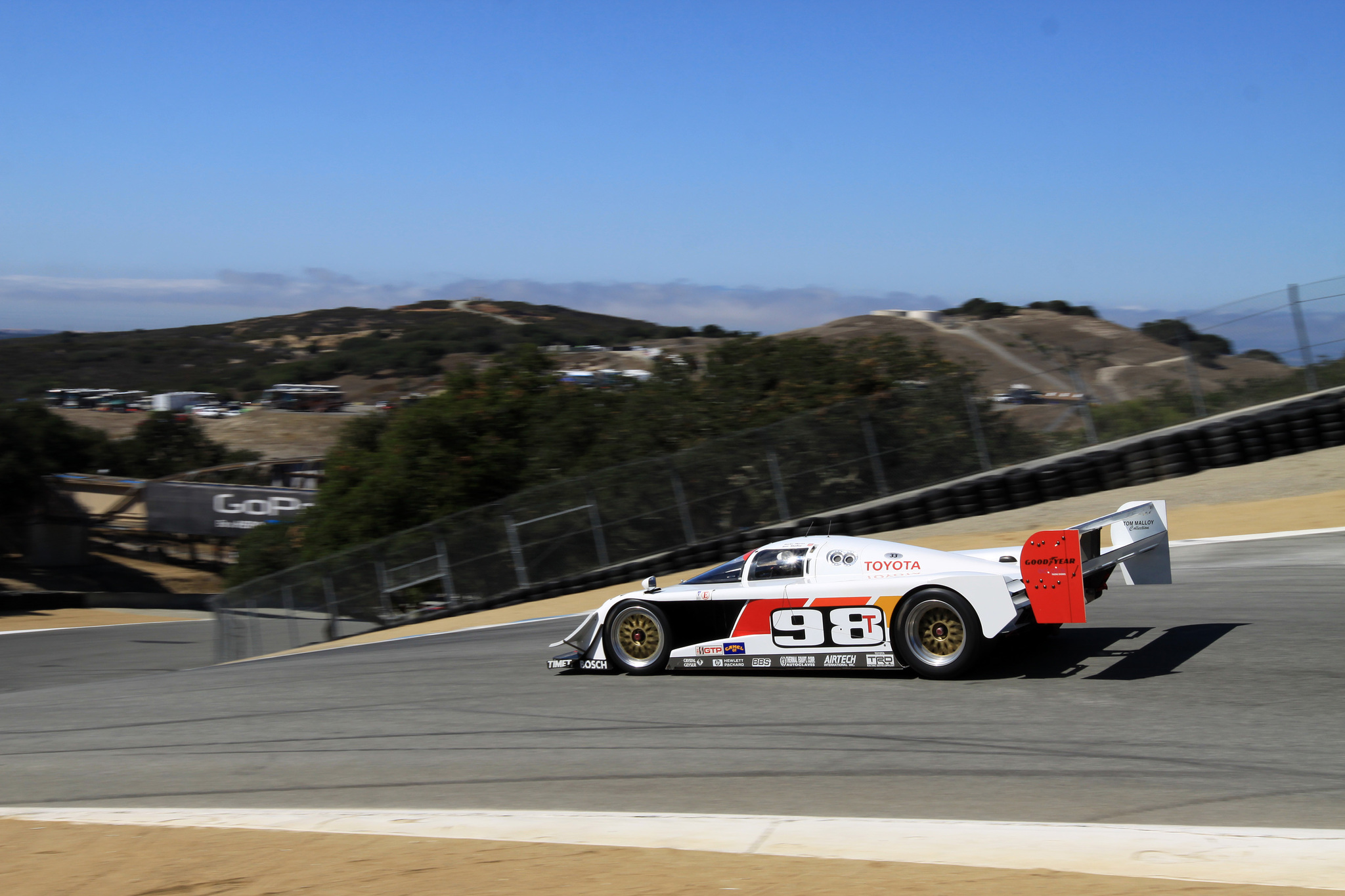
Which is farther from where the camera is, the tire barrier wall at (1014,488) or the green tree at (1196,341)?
the green tree at (1196,341)

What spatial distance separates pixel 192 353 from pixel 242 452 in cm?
8030

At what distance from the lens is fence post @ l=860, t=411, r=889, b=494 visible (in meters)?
20.1

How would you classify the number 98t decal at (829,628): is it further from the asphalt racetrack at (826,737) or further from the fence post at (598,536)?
the fence post at (598,536)

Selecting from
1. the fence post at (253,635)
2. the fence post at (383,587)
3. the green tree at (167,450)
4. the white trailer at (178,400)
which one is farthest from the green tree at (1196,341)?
the white trailer at (178,400)

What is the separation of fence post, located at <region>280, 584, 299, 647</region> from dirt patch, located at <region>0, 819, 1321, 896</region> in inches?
629

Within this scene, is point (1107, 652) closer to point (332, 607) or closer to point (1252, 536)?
point (1252, 536)

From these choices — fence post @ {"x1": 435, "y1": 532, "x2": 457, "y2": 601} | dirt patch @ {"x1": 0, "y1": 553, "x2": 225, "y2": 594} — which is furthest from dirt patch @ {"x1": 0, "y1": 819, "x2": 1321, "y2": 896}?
dirt patch @ {"x1": 0, "y1": 553, "x2": 225, "y2": 594}

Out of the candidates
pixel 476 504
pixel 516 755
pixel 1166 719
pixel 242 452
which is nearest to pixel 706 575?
pixel 516 755

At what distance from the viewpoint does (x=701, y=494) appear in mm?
20031

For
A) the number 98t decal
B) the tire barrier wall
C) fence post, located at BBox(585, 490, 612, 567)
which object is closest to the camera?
the number 98t decal

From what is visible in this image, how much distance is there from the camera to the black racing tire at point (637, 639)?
9.06 metres

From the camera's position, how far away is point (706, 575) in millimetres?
9031

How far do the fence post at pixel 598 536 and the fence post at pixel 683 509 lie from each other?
4.70 ft

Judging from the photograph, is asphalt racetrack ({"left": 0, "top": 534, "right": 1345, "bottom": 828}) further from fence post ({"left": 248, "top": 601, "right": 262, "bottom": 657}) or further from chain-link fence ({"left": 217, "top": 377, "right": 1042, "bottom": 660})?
fence post ({"left": 248, "top": 601, "right": 262, "bottom": 657})
